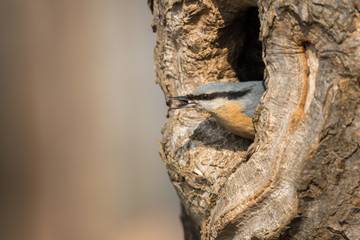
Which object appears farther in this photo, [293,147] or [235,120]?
[235,120]

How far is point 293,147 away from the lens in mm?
1546

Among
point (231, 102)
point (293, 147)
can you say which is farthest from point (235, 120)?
point (293, 147)

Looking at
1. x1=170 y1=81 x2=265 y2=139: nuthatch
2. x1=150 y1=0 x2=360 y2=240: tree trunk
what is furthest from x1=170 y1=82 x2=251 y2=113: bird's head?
x1=150 y1=0 x2=360 y2=240: tree trunk

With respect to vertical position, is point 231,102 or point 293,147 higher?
point 231,102

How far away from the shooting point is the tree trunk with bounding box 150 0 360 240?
141 cm

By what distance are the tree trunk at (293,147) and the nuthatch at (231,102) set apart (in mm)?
109

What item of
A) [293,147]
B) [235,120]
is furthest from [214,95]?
[293,147]

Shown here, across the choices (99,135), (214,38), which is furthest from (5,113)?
(214,38)

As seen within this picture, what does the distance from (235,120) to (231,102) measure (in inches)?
4.1

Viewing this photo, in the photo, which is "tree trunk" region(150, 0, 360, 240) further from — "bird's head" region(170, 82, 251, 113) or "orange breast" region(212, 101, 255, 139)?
"bird's head" region(170, 82, 251, 113)

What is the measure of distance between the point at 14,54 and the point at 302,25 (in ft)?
8.36

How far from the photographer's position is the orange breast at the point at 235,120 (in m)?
2.09

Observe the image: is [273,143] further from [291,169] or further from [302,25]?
[302,25]

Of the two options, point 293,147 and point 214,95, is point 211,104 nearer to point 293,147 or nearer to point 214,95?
point 214,95
